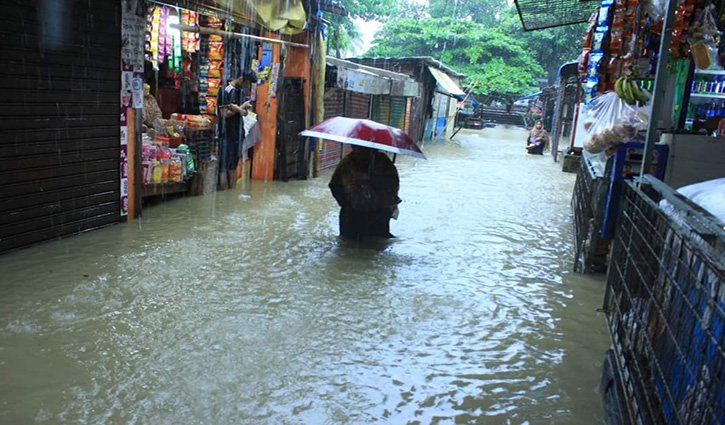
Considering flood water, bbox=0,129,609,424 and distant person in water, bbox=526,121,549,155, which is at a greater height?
distant person in water, bbox=526,121,549,155

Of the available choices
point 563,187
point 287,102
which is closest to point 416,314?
point 287,102

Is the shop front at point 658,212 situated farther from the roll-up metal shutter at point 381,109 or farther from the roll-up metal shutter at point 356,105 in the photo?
the roll-up metal shutter at point 381,109

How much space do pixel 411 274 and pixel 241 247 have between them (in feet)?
6.82

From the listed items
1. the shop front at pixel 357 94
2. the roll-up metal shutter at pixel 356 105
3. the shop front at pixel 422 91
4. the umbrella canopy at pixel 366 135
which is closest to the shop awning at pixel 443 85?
the shop front at pixel 422 91

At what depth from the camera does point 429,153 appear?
20.7m

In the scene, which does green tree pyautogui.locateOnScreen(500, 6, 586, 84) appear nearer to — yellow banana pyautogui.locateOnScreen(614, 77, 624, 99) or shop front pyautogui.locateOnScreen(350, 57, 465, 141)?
shop front pyautogui.locateOnScreen(350, 57, 465, 141)

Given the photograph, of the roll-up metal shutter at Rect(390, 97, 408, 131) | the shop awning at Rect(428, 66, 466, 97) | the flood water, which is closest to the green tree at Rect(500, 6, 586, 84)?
the shop awning at Rect(428, 66, 466, 97)

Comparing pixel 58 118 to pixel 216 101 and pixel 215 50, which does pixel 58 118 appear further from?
pixel 215 50

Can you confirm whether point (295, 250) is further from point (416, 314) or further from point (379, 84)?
point (379, 84)

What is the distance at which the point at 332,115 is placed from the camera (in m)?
14.2

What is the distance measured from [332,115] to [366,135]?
26.7 feet

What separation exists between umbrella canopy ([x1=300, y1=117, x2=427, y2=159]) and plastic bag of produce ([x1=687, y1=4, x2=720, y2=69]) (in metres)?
2.88

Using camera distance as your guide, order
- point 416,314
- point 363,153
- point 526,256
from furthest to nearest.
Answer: point 526,256
point 363,153
point 416,314

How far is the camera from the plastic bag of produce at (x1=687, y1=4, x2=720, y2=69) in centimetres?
495
